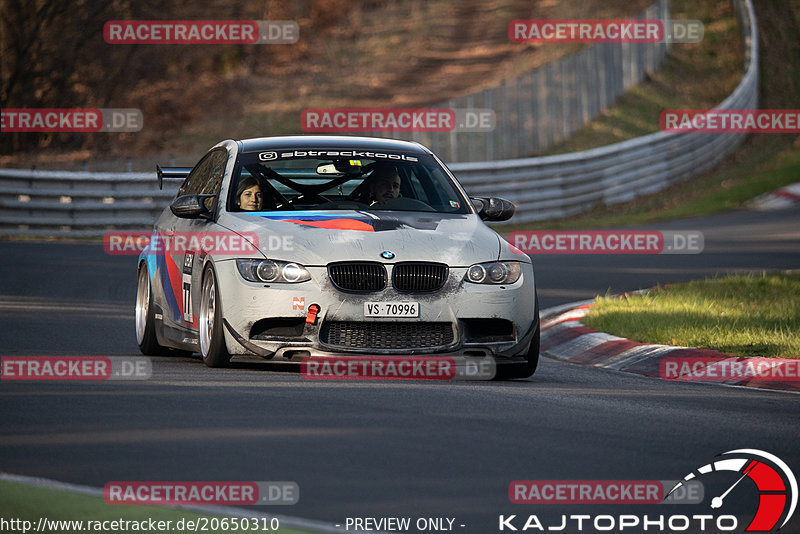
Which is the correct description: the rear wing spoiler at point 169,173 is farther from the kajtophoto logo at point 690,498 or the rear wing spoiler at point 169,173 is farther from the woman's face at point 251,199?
the kajtophoto logo at point 690,498

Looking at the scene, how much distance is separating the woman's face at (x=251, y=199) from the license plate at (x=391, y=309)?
140cm

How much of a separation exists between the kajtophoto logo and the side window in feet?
16.7

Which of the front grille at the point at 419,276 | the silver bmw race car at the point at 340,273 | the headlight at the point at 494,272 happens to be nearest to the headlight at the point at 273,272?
the silver bmw race car at the point at 340,273

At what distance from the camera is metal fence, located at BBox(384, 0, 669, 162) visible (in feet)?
95.5

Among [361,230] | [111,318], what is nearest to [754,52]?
[111,318]

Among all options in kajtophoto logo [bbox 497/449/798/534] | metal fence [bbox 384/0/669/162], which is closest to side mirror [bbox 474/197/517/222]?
kajtophoto logo [bbox 497/449/798/534]

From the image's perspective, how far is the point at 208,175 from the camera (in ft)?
36.2

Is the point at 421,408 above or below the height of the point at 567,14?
below

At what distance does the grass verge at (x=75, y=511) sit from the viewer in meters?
5.14

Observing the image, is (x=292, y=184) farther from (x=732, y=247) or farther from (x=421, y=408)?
(x=732, y=247)

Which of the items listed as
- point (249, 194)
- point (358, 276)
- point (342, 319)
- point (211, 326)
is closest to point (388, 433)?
point (342, 319)

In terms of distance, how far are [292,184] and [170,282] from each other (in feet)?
3.77

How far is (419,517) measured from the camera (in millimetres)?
5383

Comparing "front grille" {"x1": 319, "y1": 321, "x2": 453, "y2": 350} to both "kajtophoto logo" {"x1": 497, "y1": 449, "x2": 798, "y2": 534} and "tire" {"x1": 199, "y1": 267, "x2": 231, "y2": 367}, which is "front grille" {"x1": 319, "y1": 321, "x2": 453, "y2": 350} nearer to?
"tire" {"x1": 199, "y1": 267, "x2": 231, "y2": 367}
